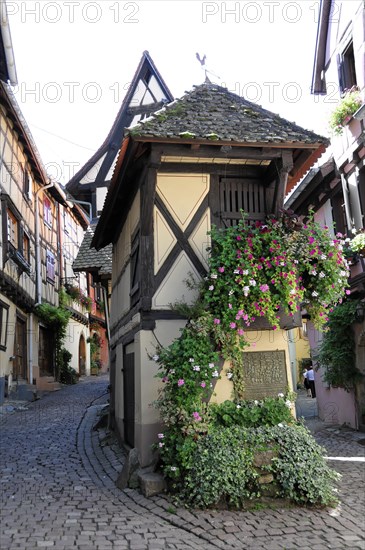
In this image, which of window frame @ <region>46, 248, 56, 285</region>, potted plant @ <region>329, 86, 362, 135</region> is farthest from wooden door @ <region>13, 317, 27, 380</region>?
potted plant @ <region>329, 86, 362, 135</region>

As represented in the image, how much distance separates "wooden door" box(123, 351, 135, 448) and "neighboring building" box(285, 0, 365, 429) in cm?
501

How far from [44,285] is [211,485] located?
15.8 meters

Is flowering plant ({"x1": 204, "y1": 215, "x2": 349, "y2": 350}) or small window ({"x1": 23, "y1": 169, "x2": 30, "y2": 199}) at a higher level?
small window ({"x1": 23, "y1": 169, "x2": 30, "y2": 199})

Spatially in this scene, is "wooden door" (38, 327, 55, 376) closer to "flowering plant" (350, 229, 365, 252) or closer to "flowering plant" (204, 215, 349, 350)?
"flowering plant" (350, 229, 365, 252)

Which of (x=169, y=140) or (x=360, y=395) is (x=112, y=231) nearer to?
(x=169, y=140)

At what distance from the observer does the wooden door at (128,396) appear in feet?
26.6

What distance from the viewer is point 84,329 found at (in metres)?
27.3

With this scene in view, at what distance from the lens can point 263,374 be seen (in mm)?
6891

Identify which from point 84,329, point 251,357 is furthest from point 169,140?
point 84,329

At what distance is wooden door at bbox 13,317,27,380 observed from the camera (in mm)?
16609

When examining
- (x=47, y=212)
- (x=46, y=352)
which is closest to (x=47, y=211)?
(x=47, y=212)

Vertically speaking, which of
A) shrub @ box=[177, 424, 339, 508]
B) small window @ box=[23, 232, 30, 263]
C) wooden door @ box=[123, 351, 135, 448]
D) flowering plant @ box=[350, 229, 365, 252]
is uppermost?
small window @ box=[23, 232, 30, 263]

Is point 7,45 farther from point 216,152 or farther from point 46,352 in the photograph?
point 46,352

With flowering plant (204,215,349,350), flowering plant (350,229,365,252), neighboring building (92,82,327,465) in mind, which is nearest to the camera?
flowering plant (204,215,349,350)
